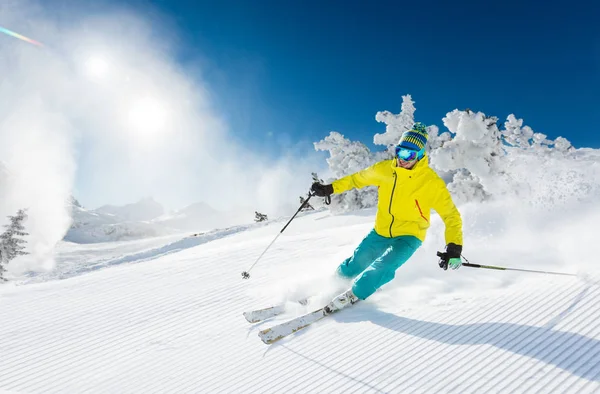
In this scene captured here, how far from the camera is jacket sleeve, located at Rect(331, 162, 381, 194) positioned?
4.68m

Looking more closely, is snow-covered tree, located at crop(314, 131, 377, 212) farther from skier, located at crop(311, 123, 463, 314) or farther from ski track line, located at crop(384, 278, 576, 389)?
ski track line, located at crop(384, 278, 576, 389)

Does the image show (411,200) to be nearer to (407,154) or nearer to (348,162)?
(407,154)

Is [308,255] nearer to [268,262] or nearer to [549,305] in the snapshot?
[268,262]

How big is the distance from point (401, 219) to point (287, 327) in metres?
1.80

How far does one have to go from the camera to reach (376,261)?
4164mm

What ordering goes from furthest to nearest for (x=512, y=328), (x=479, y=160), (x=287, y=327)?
(x=479, y=160), (x=287, y=327), (x=512, y=328)

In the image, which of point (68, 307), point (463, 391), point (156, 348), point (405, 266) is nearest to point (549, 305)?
point (463, 391)

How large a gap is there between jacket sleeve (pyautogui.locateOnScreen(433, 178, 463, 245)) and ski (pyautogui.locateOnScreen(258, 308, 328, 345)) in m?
1.57

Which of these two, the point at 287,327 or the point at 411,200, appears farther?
the point at 411,200

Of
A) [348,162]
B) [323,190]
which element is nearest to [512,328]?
[323,190]

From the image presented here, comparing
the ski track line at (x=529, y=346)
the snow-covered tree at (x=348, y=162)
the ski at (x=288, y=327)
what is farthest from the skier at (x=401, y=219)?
the snow-covered tree at (x=348, y=162)

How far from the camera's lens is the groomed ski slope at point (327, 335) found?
2.78 metres

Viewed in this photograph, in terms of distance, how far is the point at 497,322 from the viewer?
3.38 m

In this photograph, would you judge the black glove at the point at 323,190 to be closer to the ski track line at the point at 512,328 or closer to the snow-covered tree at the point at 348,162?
the ski track line at the point at 512,328
